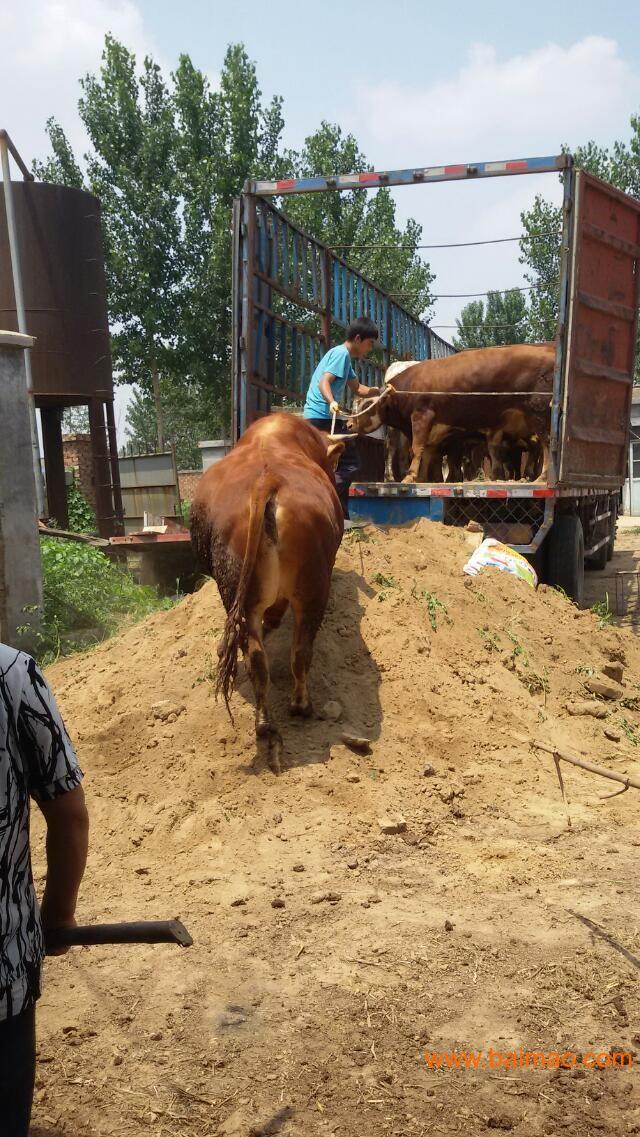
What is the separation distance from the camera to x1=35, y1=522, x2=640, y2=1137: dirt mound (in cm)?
264

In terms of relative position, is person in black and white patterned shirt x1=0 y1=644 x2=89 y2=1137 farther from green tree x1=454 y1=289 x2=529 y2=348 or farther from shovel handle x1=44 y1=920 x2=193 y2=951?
green tree x1=454 y1=289 x2=529 y2=348

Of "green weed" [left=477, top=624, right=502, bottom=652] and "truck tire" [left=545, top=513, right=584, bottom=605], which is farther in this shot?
"truck tire" [left=545, top=513, right=584, bottom=605]

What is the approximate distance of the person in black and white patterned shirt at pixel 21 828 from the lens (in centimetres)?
178

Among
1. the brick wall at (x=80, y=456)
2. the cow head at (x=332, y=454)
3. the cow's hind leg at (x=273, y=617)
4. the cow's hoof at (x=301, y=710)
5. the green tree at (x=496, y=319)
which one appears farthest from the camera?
the green tree at (x=496, y=319)

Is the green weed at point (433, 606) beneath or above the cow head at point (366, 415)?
beneath

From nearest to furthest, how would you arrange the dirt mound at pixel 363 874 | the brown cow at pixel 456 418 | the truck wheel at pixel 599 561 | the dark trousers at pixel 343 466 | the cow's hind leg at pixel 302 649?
the dirt mound at pixel 363 874, the cow's hind leg at pixel 302 649, the dark trousers at pixel 343 466, the brown cow at pixel 456 418, the truck wheel at pixel 599 561

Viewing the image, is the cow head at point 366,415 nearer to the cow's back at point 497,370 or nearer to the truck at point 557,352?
the truck at point 557,352

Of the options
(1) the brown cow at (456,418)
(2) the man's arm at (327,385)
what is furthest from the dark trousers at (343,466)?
(1) the brown cow at (456,418)

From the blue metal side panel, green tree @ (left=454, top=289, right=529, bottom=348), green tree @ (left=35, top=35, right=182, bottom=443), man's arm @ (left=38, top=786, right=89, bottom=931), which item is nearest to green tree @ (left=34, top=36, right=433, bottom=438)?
green tree @ (left=35, top=35, right=182, bottom=443)

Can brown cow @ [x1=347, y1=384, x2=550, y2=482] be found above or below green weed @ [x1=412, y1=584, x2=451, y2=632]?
above

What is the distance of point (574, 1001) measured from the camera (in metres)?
2.96

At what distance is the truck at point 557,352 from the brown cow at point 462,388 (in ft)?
1.90

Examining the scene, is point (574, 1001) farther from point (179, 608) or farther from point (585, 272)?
point (585, 272)

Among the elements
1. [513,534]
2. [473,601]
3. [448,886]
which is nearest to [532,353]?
[513,534]
